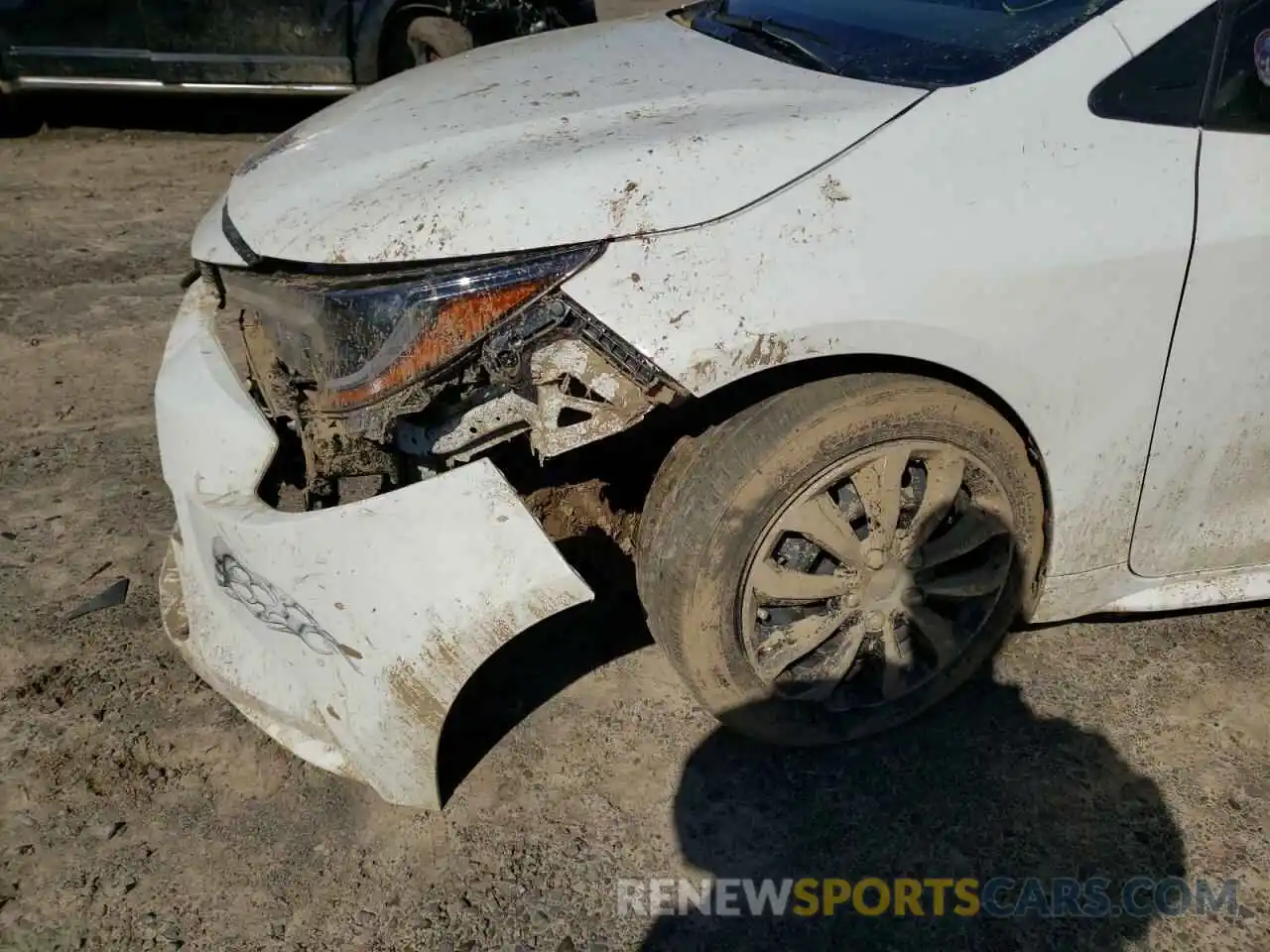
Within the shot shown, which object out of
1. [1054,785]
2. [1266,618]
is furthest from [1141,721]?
[1266,618]

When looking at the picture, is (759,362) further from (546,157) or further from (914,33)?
(914,33)

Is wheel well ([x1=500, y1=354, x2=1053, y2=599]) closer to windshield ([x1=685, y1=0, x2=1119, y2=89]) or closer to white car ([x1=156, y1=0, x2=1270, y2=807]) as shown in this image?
white car ([x1=156, y1=0, x2=1270, y2=807])

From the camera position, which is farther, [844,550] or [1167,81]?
[844,550]

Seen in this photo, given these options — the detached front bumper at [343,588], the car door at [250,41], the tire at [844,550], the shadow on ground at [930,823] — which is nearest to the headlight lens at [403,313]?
the detached front bumper at [343,588]

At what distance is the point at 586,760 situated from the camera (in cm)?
236

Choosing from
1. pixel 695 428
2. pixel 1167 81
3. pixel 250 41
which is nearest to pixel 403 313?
pixel 695 428

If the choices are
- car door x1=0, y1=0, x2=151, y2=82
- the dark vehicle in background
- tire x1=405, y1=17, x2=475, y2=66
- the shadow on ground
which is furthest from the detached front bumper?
car door x1=0, y1=0, x2=151, y2=82

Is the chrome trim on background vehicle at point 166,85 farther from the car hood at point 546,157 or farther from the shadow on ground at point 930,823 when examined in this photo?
the shadow on ground at point 930,823

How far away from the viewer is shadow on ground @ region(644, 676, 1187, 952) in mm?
1981

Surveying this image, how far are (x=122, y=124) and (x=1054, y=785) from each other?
7133 millimetres

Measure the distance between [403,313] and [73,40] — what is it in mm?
5781

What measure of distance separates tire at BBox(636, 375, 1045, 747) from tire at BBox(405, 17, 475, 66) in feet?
16.5

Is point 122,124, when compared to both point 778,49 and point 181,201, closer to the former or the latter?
point 181,201

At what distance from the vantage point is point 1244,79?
6.54ft
